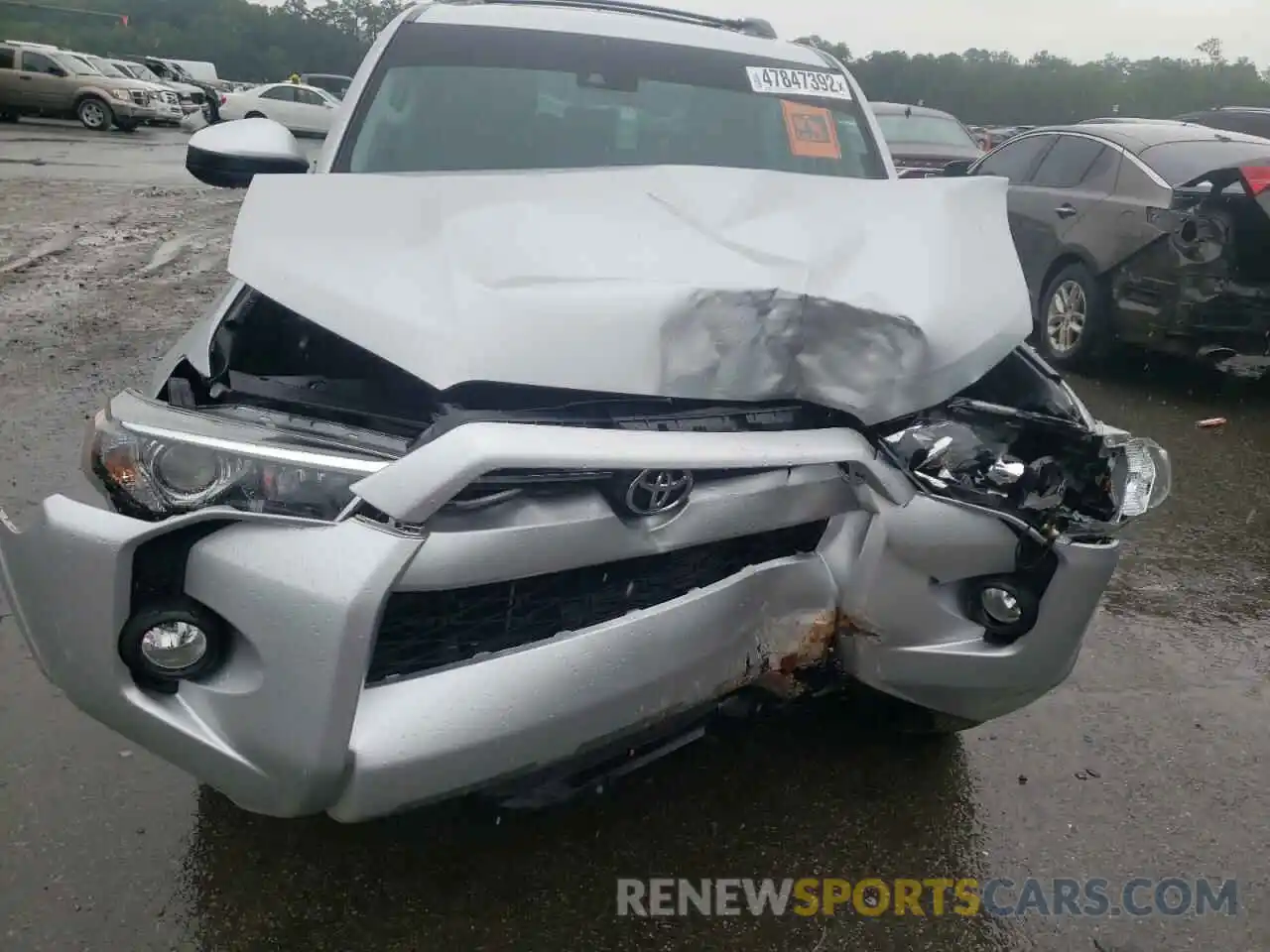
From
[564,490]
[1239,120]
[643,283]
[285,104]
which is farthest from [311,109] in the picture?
[564,490]

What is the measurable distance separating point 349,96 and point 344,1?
77019mm

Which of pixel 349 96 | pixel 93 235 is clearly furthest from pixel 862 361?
pixel 93 235

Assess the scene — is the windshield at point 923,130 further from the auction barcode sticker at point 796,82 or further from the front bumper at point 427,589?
the front bumper at point 427,589

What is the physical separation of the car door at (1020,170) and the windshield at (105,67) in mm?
22790

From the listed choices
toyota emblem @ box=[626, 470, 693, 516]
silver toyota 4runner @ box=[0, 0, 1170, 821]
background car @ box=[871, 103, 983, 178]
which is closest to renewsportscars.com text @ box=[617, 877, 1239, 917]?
silver toyota 4runner @ box=[0, 0, 1170, 821]

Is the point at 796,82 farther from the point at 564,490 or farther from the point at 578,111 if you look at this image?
the point at 564,490

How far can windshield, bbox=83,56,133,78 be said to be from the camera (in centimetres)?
2492

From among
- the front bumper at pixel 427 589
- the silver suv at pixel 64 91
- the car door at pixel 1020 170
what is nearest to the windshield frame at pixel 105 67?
the silver suv at pixel 64 91

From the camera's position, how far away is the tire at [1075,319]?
6527 millimetres

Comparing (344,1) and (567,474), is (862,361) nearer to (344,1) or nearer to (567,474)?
(567,474)

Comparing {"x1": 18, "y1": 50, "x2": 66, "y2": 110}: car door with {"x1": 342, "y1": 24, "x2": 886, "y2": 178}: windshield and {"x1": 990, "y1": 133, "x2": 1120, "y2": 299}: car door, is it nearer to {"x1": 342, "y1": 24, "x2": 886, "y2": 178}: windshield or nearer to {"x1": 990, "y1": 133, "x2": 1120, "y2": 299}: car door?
{"x1": 990, "y1": 133, "x2": 1120, "y2": 299}: car door

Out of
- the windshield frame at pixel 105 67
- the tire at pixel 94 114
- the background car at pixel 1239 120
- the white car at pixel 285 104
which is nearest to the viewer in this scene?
the background car at pixel 1239 120

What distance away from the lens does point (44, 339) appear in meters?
6.30

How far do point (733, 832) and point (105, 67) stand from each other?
29.9 meters
